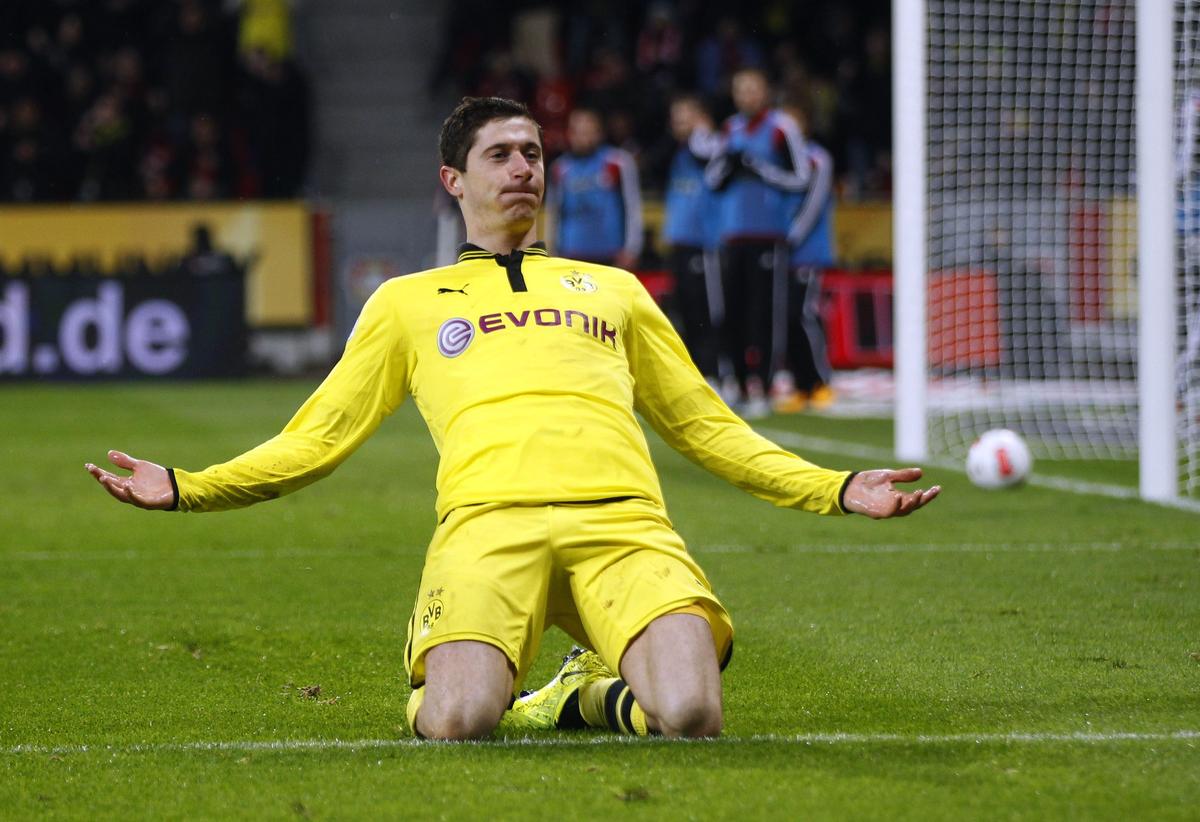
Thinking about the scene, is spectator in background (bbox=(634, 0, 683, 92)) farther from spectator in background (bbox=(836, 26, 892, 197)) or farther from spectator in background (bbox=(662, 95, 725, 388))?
spectator in background (bbox=(662, 95, 725, 388))

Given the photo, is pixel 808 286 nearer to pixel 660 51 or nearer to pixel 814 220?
pixel 814 220

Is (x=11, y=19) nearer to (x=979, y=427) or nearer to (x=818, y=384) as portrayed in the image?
(x=818, y=384)

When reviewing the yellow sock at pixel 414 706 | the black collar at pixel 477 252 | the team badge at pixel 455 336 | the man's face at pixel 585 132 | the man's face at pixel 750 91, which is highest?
the man's face at pixel 750 91

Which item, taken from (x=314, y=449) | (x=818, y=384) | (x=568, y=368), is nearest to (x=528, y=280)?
(x=568, y=368)

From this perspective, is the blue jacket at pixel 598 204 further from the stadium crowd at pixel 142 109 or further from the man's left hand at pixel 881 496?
the man's left hand at pixel 881 496

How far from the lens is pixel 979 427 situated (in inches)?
497

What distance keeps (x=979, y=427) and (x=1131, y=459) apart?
213 centimetres

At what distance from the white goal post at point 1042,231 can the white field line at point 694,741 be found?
4463 mm

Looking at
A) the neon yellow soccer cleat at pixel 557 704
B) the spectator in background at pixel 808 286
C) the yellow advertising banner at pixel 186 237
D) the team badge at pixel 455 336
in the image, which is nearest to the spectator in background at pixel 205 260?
the yellow advertising banner at pixel 186 237

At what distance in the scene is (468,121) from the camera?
4.40 metres

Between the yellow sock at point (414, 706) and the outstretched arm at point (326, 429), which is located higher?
the outstretched arm at point (326, 429)

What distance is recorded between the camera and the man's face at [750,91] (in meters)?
12.7

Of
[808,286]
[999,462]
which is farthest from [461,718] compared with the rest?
[808,286]

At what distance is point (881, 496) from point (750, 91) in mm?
9136
